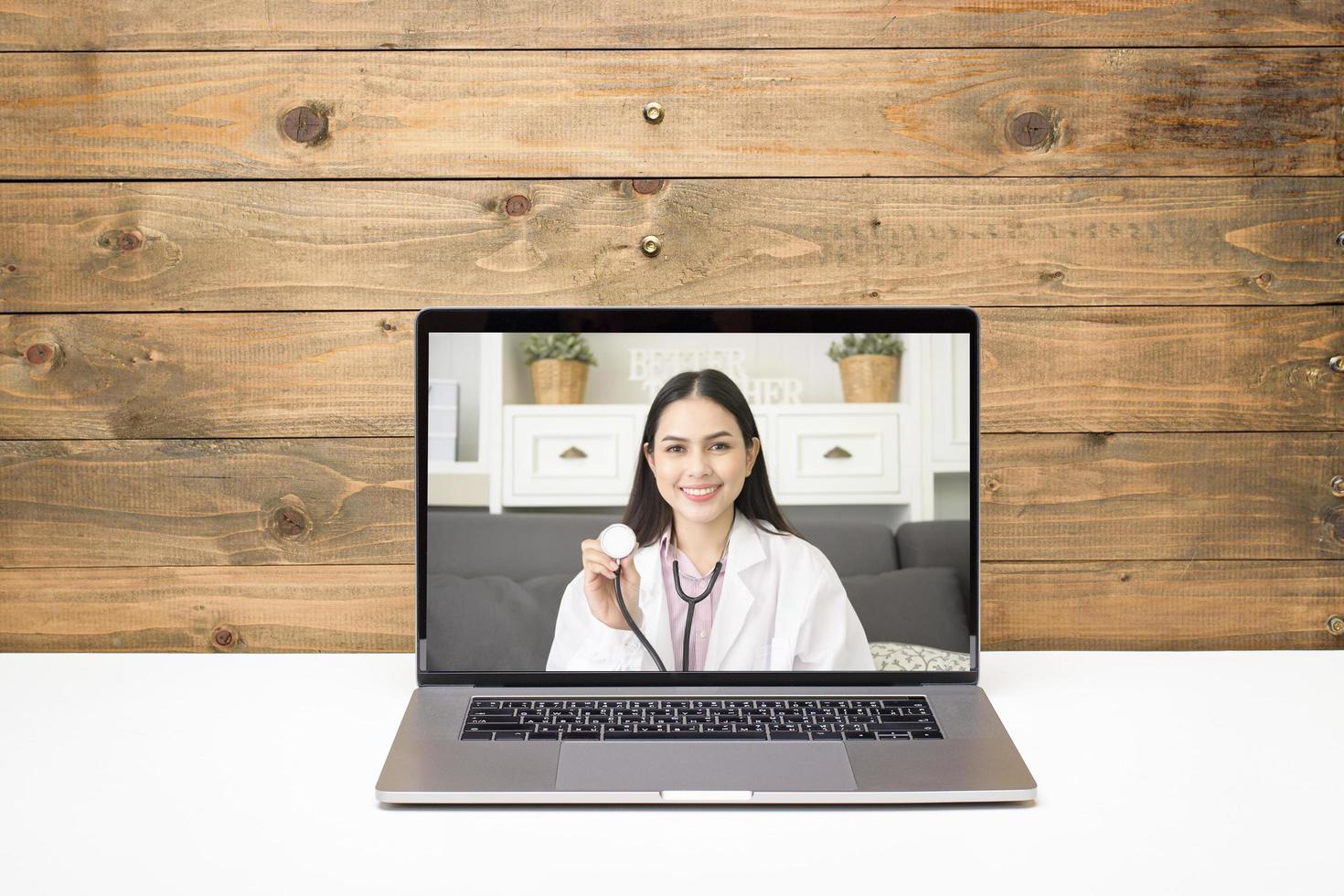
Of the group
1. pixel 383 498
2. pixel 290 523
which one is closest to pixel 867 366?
pixel 383 498

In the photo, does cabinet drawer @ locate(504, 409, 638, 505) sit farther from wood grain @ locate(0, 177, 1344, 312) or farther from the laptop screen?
wood grain @ locate(0, 177, 1344, 312)

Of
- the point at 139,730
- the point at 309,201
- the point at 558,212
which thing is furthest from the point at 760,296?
the point at 139,730

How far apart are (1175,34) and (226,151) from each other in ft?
3.55

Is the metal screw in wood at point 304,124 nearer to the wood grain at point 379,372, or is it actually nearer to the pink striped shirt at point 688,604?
the wood grain at point 379,372

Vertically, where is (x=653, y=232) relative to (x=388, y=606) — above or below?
above

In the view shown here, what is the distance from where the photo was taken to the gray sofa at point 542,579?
917 millimetres

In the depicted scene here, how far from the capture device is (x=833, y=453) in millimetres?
923

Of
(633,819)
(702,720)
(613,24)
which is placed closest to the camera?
(633,819)

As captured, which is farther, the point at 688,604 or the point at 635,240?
the point at 635,240

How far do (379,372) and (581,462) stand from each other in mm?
323

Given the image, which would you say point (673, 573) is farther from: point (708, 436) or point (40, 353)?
point (40, 353)

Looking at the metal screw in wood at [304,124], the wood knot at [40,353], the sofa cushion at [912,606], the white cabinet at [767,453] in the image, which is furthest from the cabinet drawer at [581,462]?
the wood knot at [40,353]

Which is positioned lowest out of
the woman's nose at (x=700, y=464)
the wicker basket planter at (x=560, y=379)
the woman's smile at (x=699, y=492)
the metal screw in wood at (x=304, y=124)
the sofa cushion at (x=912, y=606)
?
the sofa cushion at (x=912, y=606)

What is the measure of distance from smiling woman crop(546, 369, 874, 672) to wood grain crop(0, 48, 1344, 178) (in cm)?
34
